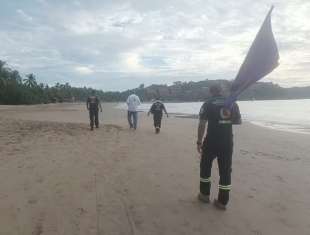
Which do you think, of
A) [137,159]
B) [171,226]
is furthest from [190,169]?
[171,226]

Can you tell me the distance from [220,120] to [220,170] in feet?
2.50

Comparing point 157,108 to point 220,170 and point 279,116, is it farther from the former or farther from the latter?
point 279,116

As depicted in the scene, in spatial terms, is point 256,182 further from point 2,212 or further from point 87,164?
point 2,212

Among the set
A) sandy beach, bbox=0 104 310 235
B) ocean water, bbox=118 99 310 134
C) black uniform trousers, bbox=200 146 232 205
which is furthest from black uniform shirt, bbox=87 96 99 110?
black uniform trousers, bbox=200 146 232 205

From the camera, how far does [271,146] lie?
13.0 metres

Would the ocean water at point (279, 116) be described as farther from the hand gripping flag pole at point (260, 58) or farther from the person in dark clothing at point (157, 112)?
the hand gripping flag pole at point (260, 58)

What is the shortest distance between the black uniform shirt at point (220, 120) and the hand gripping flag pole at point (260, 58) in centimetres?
51

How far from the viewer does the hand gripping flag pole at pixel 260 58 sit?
203 inches

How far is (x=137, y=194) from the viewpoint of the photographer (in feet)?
20.4

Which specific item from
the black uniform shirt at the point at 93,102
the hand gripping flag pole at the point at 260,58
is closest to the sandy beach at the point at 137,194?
the hand gripping flag pole at the point at 260,58

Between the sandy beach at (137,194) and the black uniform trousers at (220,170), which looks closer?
the sandy beach at (137,194)

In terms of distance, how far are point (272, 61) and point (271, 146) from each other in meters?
8.35

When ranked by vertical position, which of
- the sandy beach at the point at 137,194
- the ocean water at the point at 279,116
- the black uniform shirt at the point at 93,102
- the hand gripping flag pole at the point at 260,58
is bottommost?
the ocean water at the point at 279,116

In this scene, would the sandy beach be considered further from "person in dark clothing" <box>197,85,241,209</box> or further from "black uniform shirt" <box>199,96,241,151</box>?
"black uniform shirt" <box>199,96,241,151</box>
